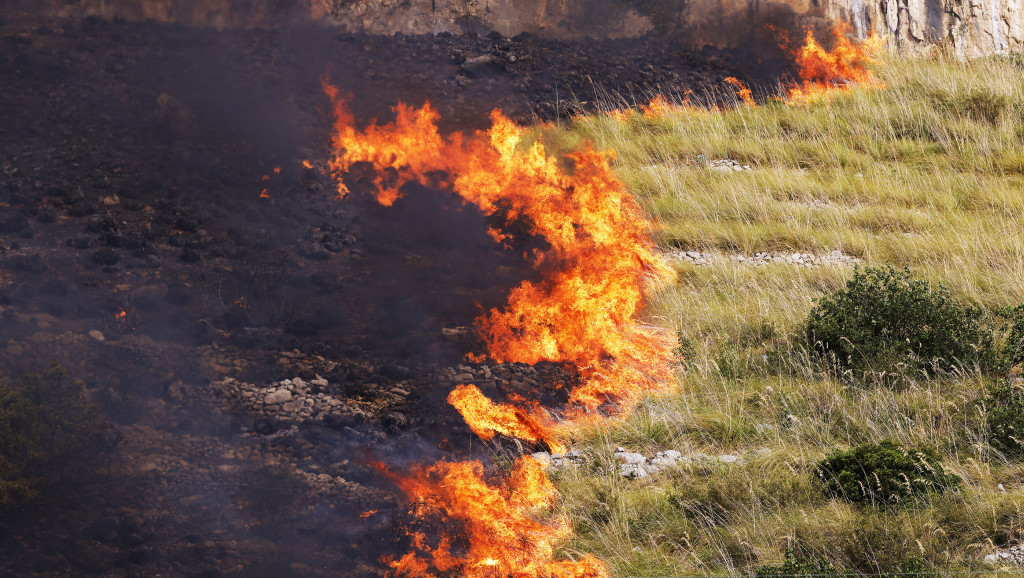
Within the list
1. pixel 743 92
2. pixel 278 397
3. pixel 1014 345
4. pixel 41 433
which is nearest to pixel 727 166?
pixel 743 92

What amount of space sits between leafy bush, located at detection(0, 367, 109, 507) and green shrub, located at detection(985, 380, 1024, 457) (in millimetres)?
6566

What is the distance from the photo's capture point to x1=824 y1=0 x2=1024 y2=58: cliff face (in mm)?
14078

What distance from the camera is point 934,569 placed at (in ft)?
14.1

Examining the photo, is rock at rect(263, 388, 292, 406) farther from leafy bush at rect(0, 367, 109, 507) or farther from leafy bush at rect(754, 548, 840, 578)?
leafy bush at rect(754, 548, 840, 578)

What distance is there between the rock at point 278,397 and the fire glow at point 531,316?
1.35 m

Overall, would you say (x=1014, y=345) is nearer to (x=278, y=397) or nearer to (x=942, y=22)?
(x=278, y=397)

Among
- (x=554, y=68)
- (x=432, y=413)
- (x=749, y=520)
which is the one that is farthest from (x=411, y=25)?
(x=749, y=520)

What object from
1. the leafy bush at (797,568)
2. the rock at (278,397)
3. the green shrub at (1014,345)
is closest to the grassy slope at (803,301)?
the leafy bush at (797,568)

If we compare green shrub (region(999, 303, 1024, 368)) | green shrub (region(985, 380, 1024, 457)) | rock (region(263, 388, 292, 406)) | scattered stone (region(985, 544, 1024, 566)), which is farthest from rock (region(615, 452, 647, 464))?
green shrub (region(999, 303, 1024, 368))

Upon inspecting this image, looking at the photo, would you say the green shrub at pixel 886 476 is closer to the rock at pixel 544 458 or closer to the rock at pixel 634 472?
the rock at pixel 634 472

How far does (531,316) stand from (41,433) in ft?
14.2

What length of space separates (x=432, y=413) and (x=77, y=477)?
8.68ft

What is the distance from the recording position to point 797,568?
4.28 metres

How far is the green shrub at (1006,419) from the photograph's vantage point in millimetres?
5387
